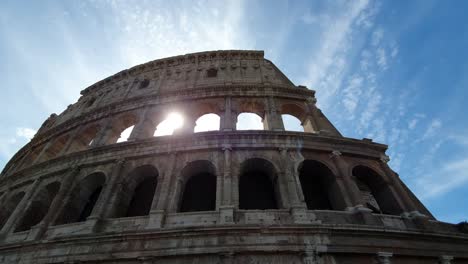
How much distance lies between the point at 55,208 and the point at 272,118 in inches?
398

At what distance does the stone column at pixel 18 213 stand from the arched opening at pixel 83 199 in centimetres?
238

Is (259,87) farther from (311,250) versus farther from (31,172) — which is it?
(31,172)

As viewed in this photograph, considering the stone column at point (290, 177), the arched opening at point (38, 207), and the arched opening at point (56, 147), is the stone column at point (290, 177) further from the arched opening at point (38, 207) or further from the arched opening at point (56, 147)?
the arched opening at point (56, 147)

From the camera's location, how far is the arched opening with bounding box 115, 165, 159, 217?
974 cm

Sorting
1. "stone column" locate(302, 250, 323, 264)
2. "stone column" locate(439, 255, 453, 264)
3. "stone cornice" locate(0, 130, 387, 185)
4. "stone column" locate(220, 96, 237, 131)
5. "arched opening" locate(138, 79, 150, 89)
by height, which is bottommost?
"stone column" locate(302, 250, 323, 264)

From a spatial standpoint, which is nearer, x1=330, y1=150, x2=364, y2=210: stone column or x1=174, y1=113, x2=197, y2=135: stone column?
x1=330, y1=150, x2=364, y2=210: stone column

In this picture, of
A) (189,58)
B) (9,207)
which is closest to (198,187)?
(9,207)

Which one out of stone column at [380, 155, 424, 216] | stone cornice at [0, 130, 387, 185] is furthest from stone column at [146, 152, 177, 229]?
stone column at [380, 155, 424, 216]

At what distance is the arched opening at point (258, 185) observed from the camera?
9.40 metres

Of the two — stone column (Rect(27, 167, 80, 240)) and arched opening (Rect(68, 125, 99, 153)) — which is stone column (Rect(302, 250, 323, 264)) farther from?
arched opening (Rect(68, 125, 99, 153))

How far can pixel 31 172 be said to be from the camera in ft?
40.0

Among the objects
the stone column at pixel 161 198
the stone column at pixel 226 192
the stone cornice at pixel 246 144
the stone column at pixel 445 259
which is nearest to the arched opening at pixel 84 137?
the stone cornice at pixel 246 144

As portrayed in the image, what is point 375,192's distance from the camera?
10250 mm

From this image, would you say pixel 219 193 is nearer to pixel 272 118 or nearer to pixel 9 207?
pixel 272 118
